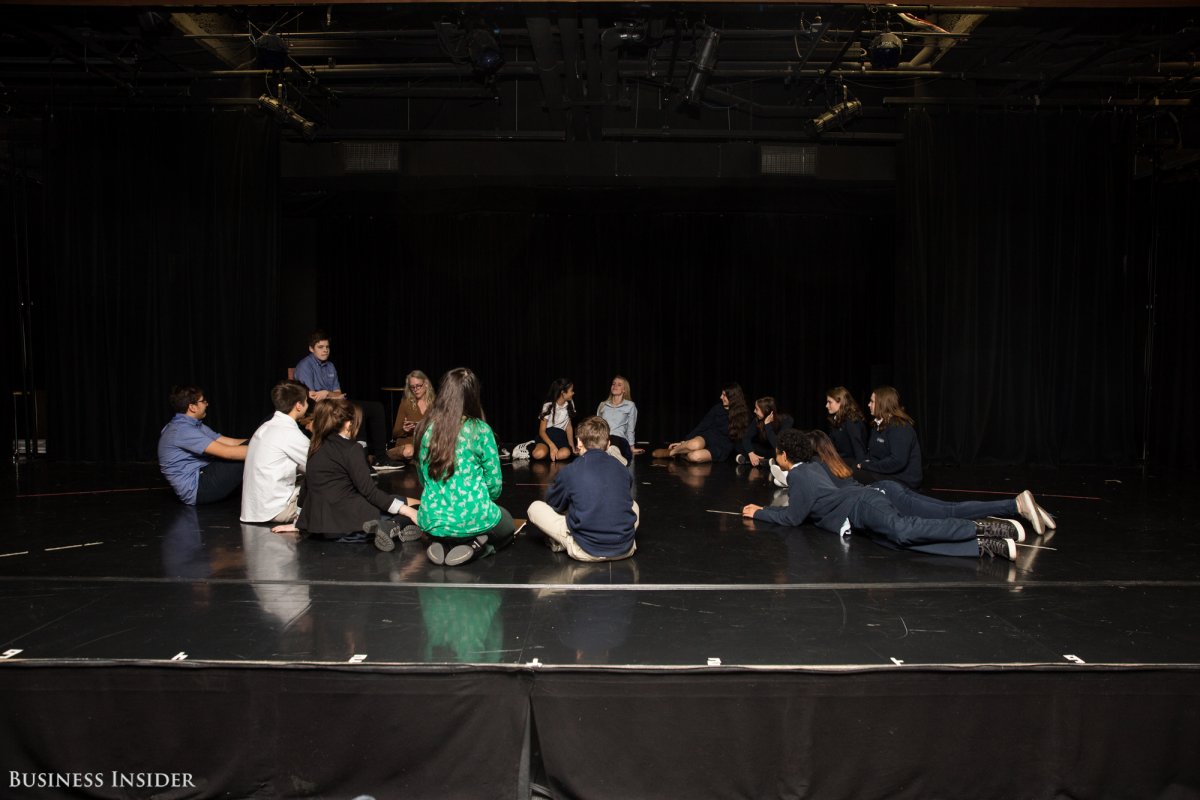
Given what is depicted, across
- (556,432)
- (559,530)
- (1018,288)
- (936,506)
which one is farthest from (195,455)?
(1018,288)

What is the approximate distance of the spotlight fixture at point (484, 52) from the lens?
24.9 ft

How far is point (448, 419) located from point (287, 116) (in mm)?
6078

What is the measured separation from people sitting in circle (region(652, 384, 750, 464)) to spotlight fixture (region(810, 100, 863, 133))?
2935 mm

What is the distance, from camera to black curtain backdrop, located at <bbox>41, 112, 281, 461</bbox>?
9.73 meters

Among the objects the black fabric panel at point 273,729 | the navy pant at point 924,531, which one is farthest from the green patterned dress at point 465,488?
the navy pant at point 924,531

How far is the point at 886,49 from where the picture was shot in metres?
7.20

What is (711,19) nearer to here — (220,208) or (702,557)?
(702,557)

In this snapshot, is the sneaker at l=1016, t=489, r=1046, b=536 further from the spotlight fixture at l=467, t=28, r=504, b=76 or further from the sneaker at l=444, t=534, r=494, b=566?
the spotlight fixture at l=467, t=28, r=504, b=76

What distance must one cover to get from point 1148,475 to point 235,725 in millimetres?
8667

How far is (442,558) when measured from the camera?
15.5ft

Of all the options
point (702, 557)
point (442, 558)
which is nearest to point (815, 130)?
point (702, 557)

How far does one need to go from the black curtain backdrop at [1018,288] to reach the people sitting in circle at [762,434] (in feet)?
6.16

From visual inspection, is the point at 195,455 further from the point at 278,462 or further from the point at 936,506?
the point at 936,506

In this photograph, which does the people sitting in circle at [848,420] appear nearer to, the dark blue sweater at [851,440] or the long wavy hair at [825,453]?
the dark blue sweater at [851,440]
